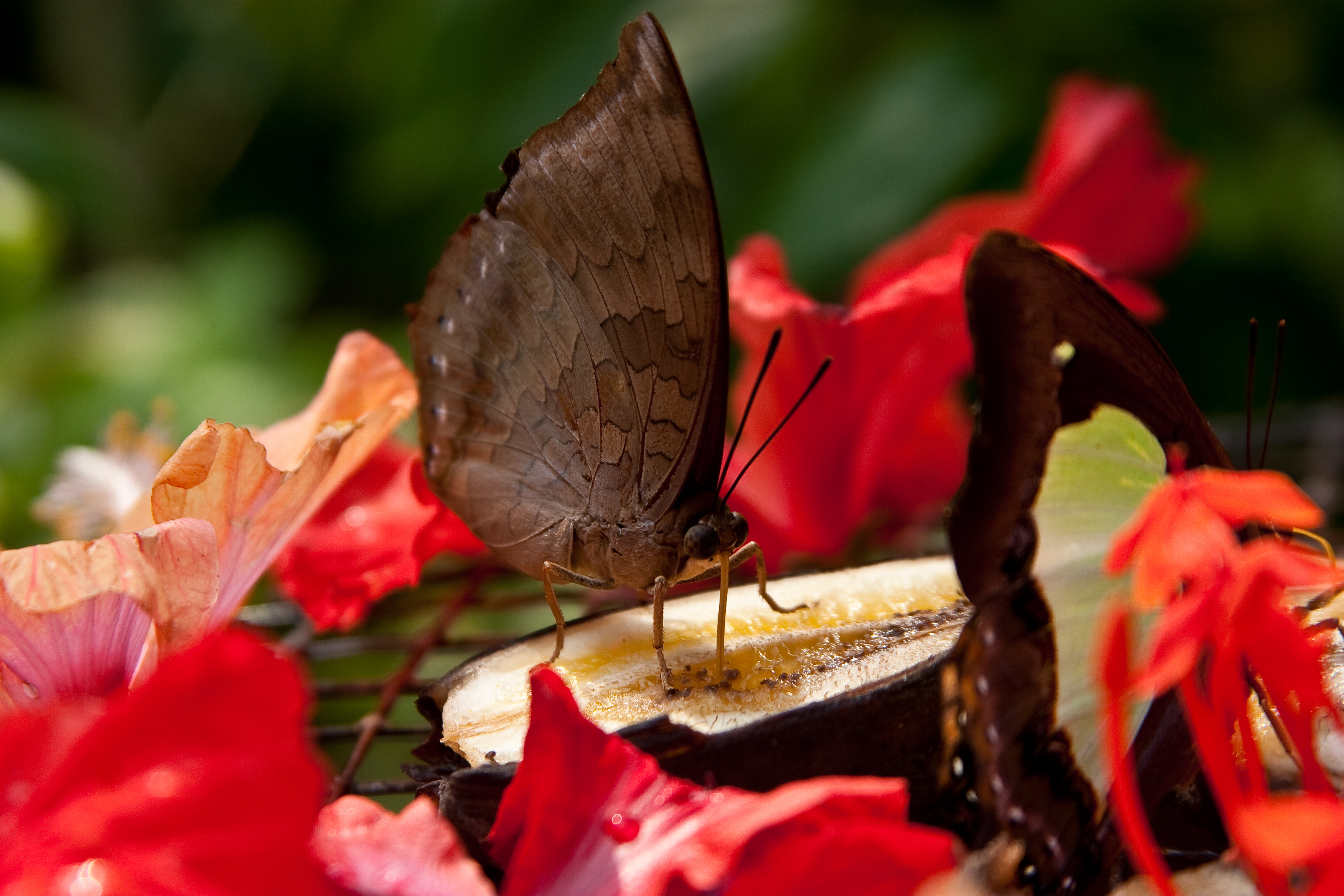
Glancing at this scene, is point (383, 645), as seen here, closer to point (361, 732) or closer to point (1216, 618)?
point (361, 732)

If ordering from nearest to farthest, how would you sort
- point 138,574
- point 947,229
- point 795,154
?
point 138,574
point 947,229
point 795,154

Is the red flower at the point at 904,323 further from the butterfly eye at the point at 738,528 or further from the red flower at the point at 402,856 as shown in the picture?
the red flower at the point at 402,856

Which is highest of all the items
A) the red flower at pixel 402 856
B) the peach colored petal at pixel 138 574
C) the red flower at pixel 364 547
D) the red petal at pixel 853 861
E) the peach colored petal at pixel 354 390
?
the peach colored petal at pixel 354 390

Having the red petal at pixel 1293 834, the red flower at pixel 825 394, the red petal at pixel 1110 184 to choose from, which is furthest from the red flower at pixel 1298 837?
the red petal at pixel 1110 184

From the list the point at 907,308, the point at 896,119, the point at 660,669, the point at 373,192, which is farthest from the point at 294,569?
the point at 373,192

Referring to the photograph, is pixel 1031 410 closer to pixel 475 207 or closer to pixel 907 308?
pixel 907 308

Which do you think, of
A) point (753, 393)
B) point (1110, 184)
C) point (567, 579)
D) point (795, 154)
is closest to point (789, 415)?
Result: point (753, 393)
